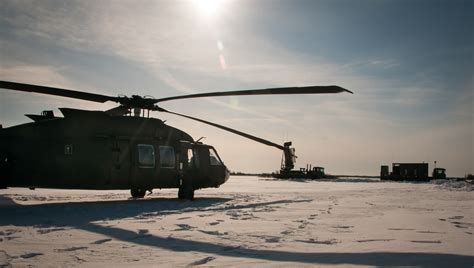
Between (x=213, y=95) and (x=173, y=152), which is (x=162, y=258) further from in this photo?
(x=173, y=152)

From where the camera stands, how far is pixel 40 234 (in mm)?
6844

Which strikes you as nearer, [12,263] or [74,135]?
[12,263]

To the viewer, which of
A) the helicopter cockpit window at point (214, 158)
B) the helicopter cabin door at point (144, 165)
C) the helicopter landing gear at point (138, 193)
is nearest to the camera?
the helicopter cabin door at point (144, 165)

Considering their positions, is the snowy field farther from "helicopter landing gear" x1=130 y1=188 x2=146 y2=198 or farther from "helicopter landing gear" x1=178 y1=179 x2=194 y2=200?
"helicopter landing gear" x1=130 y1=188 x2=146 y2=198

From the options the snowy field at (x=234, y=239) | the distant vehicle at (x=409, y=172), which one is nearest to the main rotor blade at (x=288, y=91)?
the snowy field at (x=234, y=239)

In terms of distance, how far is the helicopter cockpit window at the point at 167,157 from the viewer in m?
14.9

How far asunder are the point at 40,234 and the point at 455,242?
6.81m

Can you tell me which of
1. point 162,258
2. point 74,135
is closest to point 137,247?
point 162,258

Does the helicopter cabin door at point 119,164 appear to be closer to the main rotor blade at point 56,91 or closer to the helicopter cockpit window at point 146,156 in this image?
the helicopter cockpit window at point 146,156

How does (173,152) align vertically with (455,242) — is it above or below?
above

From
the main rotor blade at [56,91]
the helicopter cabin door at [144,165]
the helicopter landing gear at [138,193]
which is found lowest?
the helicopter landing gear at [138,193]

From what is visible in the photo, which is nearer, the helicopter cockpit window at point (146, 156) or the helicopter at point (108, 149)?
the helicopter at point (108, 149)

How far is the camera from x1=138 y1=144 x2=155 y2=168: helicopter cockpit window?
46.9 feet

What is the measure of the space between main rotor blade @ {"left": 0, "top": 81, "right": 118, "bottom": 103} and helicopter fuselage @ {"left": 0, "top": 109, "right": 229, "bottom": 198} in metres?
0.90
